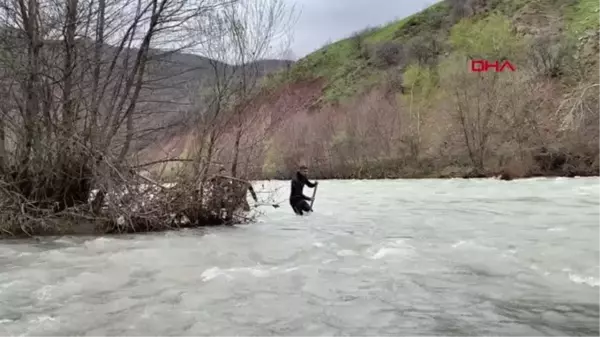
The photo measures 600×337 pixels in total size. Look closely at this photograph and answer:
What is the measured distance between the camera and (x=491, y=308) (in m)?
5.56

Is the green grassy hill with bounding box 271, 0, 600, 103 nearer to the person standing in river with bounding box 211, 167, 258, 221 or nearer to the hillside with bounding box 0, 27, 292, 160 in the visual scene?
the hillside with bounding box 0, 27, 292, 160

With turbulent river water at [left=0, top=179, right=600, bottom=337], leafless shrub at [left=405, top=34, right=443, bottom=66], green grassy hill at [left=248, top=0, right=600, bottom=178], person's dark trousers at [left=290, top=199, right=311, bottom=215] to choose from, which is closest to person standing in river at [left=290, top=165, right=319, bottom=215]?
person's dark trousers at [left=290, top=199, right=311, bottom=215]

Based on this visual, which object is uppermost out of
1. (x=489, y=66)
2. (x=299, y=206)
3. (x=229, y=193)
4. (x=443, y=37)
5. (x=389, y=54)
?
(x=443, y=37)

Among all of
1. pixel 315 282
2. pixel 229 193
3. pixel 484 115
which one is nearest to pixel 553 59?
pixel 484 115

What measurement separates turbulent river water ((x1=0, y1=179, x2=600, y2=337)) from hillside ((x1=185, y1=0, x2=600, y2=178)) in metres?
8.20

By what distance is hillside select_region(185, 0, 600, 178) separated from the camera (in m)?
32.7

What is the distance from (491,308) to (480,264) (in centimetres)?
241

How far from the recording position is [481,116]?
38.1 m

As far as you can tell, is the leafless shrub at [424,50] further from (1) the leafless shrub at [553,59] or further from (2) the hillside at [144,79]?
(2) the hillside at [144,79]

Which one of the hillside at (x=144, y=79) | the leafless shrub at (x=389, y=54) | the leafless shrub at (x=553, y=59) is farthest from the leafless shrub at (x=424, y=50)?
the hillside at (x=144, y=79)

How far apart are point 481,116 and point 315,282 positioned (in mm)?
33630

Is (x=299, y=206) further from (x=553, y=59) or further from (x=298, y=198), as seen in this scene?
(x=553, y=59)

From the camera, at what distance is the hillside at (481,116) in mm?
32656

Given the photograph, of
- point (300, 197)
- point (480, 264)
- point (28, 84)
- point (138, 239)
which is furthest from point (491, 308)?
point (300, 197)
